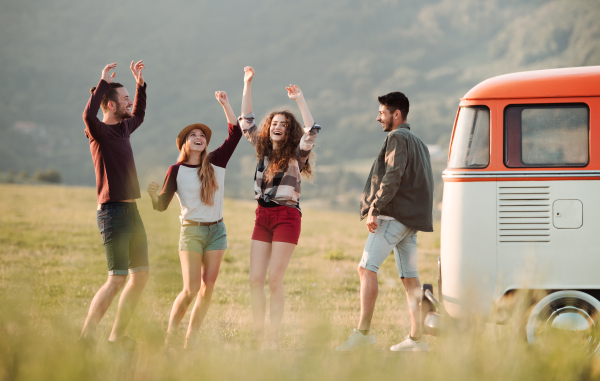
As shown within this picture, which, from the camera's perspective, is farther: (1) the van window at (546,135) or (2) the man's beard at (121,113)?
(2) the man's beard at (121,113)

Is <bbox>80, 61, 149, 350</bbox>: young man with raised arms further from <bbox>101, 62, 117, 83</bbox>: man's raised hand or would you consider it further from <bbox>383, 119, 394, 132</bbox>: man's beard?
<bbox>383, 119, 394, 132</bbox>: man's beard

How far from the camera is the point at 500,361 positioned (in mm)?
2865

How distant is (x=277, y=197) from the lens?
193 inches

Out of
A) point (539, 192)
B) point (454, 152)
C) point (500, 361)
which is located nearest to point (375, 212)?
point (454, 152)

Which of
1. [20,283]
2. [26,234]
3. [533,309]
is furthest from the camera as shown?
[26,234]

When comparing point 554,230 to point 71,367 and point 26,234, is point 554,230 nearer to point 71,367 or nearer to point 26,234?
point 71,367

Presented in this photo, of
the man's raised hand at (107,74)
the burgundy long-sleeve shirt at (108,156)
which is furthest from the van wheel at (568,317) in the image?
the man's raised hand at (107,74)

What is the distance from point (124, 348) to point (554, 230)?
333 centimetres

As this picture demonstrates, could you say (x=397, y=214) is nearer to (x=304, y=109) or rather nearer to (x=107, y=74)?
(x=304, y=109)

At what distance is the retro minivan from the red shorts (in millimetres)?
1327

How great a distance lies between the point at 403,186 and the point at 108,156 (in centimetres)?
261

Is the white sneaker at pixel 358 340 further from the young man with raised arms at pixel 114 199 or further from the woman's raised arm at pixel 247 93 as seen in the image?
the woman's raised arm at pixel 247 93

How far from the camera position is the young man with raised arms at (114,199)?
4586 millimetres

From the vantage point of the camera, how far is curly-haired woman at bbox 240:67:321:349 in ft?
15.9
